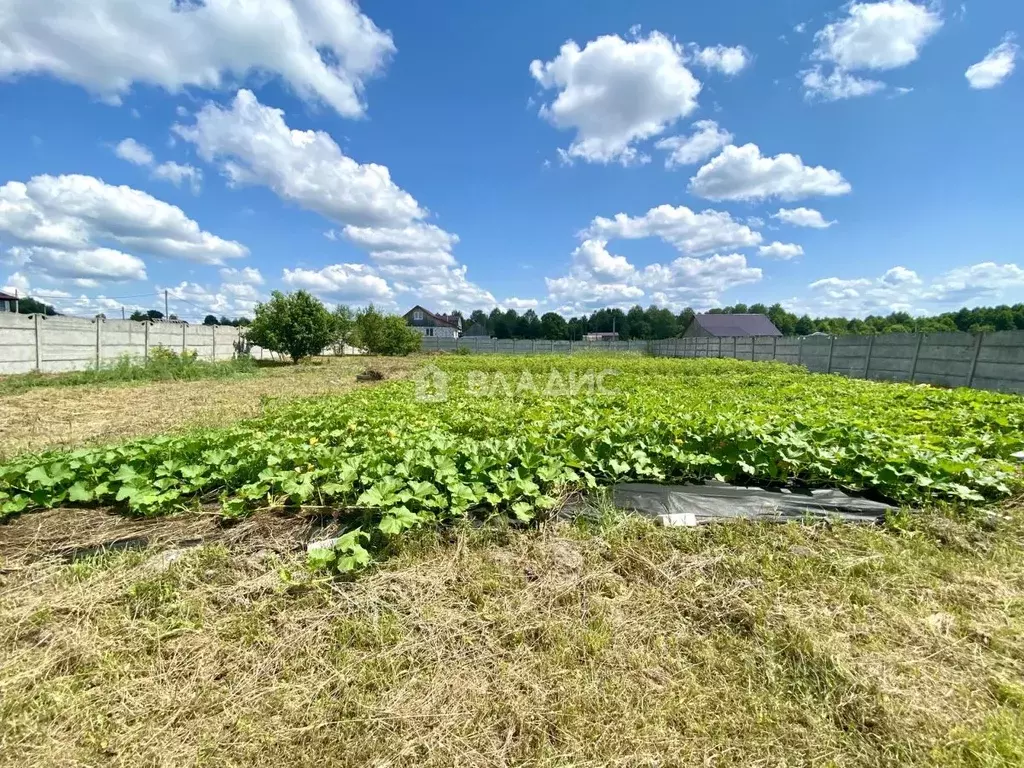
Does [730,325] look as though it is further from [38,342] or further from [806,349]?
[38,342]

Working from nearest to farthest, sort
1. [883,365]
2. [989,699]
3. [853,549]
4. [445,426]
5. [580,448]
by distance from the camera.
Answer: [989,699], [853,549], [580,448], [445,426], [883,365]

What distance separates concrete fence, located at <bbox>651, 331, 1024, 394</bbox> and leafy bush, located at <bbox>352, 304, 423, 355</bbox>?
2166cm

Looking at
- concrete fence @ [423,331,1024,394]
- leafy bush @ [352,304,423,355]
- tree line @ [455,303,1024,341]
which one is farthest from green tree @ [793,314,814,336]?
leafy bush @ [352,304,423,355]

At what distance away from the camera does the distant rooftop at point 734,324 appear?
41.9 m

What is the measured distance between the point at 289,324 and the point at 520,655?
2097 cm

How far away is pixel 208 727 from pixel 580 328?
74437 millimetres

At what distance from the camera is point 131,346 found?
13.9m

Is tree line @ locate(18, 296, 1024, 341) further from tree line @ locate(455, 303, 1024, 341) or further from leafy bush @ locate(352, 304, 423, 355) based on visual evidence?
leafy bush @ locate(352, 304, 423, 355)

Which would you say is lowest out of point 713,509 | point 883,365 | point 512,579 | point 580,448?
point 512,579

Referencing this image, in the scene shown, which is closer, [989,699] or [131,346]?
[989,699]

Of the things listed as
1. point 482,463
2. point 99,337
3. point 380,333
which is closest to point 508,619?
point 482,463

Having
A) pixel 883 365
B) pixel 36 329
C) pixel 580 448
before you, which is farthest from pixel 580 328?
pixel 580 448

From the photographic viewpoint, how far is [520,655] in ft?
5.73

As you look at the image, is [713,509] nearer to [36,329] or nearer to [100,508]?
[100,508]
